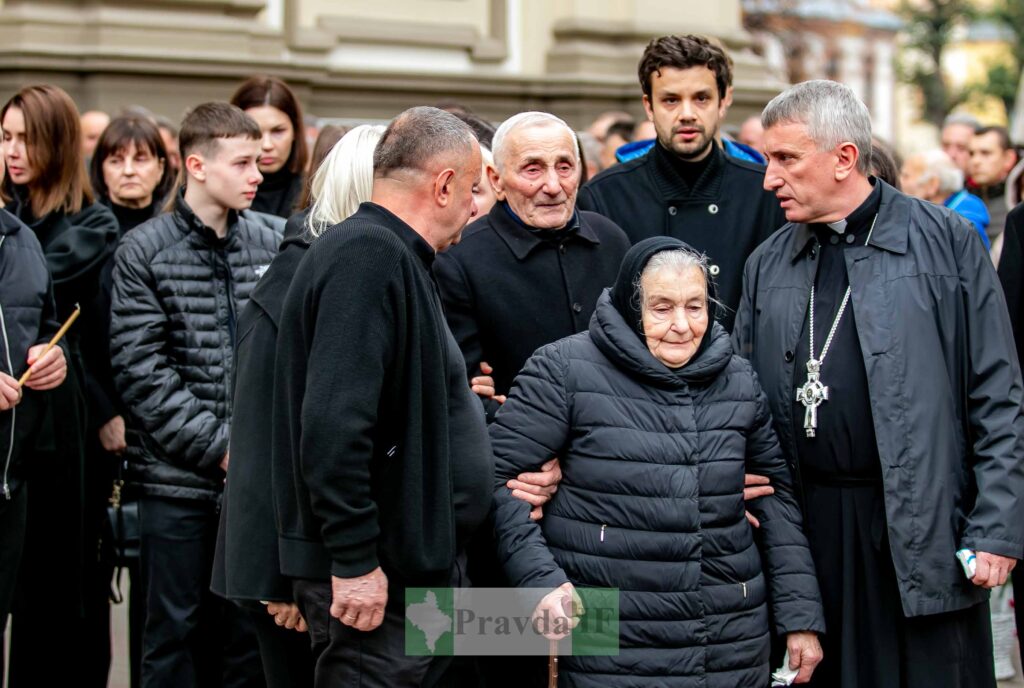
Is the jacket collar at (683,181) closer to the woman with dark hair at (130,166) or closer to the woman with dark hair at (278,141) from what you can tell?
the woman with dark hair at (278,141)

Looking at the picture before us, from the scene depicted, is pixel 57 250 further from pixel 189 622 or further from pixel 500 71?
pixel 500 71

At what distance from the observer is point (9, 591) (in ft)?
15.0

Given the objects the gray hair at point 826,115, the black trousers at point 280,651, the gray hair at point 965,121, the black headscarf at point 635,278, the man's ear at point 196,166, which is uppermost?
the gray hair at point 965,121

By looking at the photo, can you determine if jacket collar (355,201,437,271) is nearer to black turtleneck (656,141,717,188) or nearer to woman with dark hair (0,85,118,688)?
black turtleneck (656,141,717,188)

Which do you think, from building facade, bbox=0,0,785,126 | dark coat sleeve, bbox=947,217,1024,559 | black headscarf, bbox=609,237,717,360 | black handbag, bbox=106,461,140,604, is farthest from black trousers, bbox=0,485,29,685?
building facade, bbox=0,0,785,126

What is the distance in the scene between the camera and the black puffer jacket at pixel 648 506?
3773 millimetres

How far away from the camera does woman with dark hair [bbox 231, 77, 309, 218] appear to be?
6.62 m

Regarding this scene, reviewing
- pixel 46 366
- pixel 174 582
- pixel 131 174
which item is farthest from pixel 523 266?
pixel 131 174

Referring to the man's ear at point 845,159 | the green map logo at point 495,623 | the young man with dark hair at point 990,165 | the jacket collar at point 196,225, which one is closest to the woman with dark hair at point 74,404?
the jacket collar at point 196,225

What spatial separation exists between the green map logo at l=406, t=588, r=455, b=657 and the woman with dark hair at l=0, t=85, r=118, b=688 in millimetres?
2010

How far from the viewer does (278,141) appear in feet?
21.9

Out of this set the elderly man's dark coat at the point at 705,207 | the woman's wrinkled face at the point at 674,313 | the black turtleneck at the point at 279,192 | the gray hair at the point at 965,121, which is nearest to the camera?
the woman's wrinkled face at the point at 674,313

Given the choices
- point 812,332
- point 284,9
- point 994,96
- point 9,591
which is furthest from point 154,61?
point 994,96

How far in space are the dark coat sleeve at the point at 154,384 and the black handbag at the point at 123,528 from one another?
0.37 m
